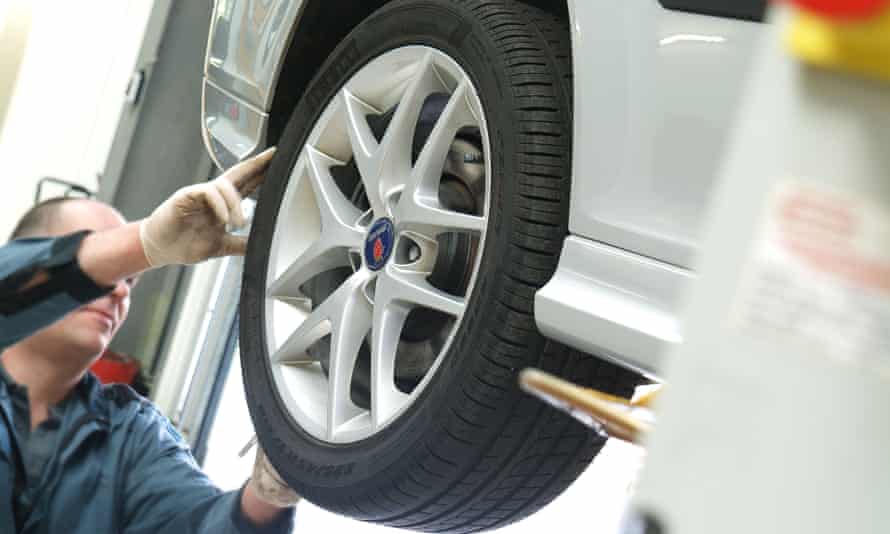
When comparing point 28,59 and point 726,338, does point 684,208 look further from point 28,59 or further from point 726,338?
point 28,59

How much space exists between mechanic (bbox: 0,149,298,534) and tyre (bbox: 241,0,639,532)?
14.3 inches

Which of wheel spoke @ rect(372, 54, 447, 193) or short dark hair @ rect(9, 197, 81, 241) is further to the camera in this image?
short dark hair @ rect(9, 197, 81, 241)

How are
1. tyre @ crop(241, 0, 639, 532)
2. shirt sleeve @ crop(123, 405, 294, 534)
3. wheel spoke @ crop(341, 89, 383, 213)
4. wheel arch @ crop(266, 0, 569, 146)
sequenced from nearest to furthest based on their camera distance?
tyre @ crop(241, 0, 639, 532), wheel spoke @ crop(341, 89, 383, 213), wheel arch @ crop(266, 0, 569, 146), shirt sleeve @ crop(123, 405, 294, 534)

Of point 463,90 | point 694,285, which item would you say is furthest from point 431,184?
point 694,285

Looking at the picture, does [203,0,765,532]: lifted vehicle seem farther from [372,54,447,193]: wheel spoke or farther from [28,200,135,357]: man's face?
[28,200,135,357]: man's face

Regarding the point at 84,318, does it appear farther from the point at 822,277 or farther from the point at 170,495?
the point at 822,277

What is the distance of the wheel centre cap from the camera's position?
1057 mm

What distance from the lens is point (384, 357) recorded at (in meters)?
1.05

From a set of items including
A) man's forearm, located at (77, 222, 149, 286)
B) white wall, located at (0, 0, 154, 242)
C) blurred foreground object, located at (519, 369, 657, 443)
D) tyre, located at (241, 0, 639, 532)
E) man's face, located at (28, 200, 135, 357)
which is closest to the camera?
blurred foreground object, located at (519, 369, 657, 443)

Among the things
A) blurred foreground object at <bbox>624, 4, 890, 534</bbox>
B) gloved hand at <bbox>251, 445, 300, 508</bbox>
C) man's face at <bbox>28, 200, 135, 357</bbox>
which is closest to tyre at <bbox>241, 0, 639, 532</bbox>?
gloved hand at <bbox>251, 445, 300, 508</bbox>

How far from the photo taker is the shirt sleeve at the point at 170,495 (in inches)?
70.3

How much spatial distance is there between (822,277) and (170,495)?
1.82m

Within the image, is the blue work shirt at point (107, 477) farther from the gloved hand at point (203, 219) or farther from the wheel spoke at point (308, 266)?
the wheel spoke at point (308, 266)

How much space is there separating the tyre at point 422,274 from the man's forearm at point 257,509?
52 centimetres
